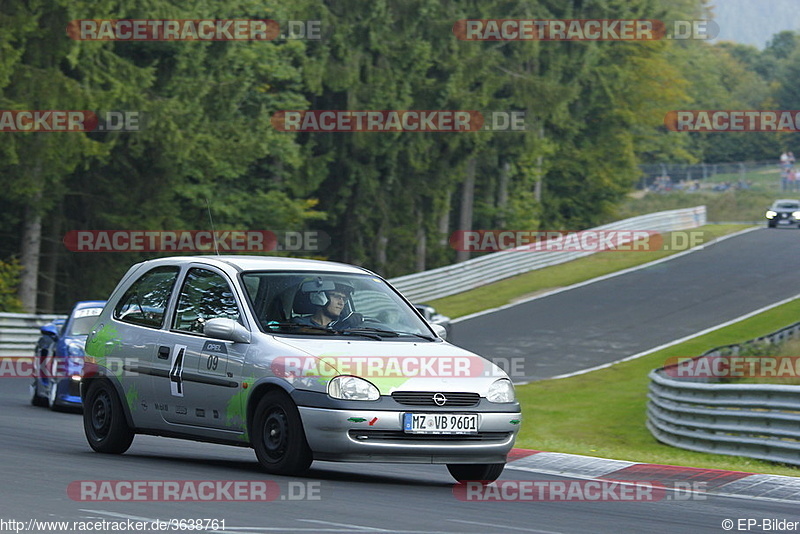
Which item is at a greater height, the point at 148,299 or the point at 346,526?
the point at 148,299

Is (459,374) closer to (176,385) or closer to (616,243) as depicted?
(176,385)

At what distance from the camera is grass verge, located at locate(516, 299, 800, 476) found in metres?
17.9

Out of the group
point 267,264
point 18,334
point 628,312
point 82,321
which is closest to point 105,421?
point 267,264

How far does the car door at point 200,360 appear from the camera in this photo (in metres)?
10.6

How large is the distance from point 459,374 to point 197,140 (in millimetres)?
33417

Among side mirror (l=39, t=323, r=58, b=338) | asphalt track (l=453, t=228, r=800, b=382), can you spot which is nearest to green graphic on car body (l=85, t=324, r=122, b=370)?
side mirror (l=39, t=323, r=58, b=338)

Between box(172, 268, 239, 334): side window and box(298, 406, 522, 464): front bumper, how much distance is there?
144cm

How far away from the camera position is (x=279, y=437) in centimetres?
1009

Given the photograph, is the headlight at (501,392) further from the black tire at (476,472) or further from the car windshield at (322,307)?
the car windshield at (322,307)

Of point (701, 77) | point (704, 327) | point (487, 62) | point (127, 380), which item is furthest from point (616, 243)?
point (701, 77)

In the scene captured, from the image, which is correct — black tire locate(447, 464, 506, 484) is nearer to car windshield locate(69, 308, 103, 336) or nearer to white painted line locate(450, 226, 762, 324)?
car windshield locate(69, 308, 103, 336)

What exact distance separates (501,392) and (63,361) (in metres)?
9.47

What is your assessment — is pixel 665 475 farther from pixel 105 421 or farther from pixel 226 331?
pixel 105 421

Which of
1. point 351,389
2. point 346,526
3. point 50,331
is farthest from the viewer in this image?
point 50,331
